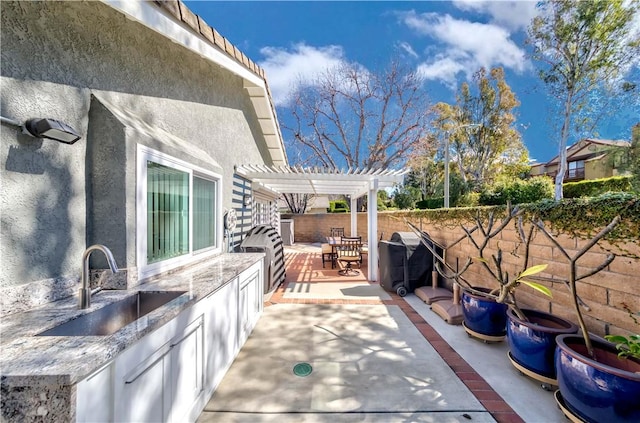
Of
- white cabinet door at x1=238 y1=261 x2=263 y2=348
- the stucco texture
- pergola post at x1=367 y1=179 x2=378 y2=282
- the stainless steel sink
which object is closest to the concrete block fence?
pergola post at x1=367 y1=179 x2=378 y2=282

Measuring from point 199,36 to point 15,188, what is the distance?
9.92 ft

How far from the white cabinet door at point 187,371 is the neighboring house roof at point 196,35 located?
3.28 m

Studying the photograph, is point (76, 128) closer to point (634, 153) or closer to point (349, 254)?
point (349, 254)

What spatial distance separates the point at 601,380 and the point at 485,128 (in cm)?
2682

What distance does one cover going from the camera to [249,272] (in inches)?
171

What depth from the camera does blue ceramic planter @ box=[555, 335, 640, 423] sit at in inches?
82.1

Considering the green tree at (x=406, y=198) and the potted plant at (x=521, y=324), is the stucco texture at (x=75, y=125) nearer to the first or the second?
the potted plant at (x=521, y=324)

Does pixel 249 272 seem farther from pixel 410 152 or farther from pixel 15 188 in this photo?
pixel 410 152

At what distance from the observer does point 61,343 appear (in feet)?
5.24

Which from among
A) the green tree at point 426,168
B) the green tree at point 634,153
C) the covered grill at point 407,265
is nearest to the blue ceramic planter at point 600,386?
the covered grill at point 407,265

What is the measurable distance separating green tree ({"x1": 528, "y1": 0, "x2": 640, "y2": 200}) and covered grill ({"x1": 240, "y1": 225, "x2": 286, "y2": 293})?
18024 mm

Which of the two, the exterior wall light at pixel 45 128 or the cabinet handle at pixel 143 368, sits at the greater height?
the exterior wall light at pixel 45 128

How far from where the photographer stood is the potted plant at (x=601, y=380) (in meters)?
2.09

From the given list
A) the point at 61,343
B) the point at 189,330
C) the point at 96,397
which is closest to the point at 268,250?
the point at 189,330
